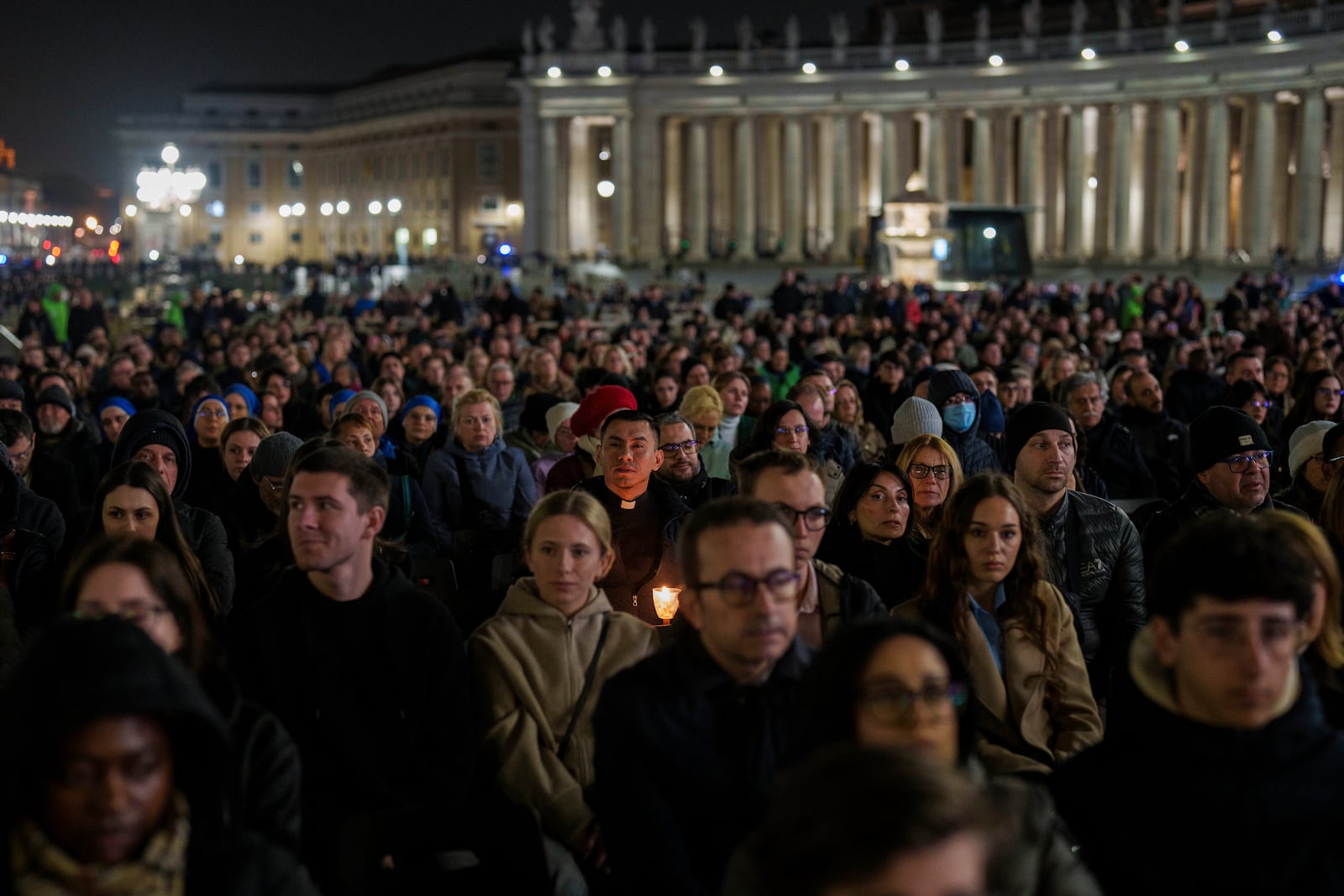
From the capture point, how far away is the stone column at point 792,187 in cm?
7931

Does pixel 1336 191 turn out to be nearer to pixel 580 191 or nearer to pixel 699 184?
pixel 699 184

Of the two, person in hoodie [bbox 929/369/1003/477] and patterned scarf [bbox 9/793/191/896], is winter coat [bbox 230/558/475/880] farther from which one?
person in hoodie [bbox 929/369/1003/477]

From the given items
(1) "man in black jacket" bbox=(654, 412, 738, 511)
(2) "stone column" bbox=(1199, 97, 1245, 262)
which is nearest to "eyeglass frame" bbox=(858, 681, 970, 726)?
(1) "man in black jacket" bbox=(654, 412, 738, 511)

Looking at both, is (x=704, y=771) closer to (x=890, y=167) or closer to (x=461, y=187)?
(x=890, y=167)

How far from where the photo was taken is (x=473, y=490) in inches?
438

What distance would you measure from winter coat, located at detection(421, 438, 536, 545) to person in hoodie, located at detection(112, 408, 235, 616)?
6.51 ft

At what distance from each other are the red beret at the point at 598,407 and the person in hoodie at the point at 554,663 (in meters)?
4.91

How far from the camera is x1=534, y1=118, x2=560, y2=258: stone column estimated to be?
3241 inches

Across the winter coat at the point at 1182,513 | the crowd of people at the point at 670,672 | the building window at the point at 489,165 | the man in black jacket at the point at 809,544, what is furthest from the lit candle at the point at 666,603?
the building window at the point at 489,165

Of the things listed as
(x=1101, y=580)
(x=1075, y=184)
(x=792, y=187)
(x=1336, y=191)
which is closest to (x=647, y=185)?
(x=792, y=187)

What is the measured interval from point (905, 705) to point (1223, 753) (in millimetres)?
859

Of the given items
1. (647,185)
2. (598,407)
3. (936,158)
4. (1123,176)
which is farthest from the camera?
(647,185)

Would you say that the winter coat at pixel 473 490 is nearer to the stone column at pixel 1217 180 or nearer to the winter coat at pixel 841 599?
the winter coat at pixel 841 599

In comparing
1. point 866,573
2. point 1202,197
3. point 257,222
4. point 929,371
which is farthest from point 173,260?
point 257,222
